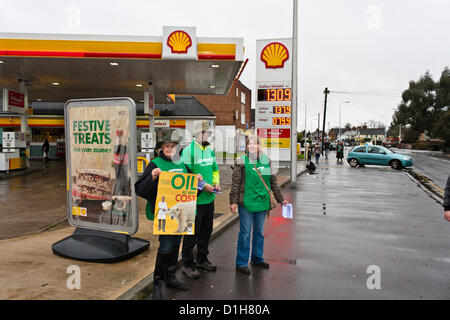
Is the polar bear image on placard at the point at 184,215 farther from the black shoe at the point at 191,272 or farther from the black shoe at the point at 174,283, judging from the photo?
the black shoe at the point at 191,272

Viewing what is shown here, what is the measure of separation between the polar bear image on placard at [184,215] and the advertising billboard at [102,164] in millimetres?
997

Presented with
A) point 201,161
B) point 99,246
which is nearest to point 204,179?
point 201,161

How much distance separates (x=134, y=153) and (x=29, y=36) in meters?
10.3

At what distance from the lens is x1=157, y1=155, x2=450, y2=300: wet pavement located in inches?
151

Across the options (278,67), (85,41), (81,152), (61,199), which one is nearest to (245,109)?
(278,67)

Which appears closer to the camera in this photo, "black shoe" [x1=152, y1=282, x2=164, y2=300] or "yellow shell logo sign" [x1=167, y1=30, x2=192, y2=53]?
"black shoe" [x1=152, y1=282, x2=164, y2=300]

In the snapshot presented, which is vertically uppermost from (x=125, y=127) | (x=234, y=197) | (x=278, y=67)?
(x=278, y=67)

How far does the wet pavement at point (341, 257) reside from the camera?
151 inches

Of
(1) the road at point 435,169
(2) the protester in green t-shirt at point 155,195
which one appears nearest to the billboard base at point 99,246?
(2) the protester in green t-shirt at point 155,195

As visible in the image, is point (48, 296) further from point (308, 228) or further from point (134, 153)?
point (308, 228)

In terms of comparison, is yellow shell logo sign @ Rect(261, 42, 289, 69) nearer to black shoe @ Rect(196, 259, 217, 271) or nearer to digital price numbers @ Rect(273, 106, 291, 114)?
digital price numbers @ Rect(273, 106, 291, 114)

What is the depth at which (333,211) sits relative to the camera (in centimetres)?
853

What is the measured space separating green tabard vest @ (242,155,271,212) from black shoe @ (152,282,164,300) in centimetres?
141

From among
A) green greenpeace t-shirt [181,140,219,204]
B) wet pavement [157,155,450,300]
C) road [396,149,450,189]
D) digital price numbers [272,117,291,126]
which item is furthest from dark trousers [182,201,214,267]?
road [396,149,450,189]
